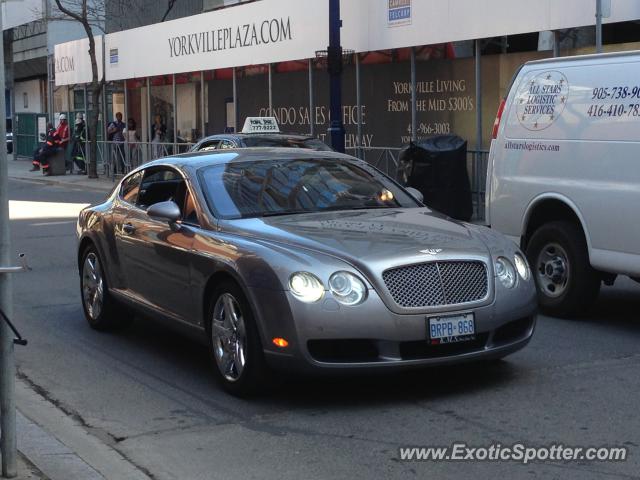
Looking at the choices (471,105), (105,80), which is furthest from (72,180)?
(471,105)

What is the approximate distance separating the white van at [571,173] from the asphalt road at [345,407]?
565 mm

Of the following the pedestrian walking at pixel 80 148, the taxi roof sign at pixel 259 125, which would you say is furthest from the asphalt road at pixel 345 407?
the pedestrian walking at pixel 80 148

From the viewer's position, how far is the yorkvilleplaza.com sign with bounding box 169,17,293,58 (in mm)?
23391

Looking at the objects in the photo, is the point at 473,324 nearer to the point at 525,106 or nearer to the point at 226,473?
the point at 226,473

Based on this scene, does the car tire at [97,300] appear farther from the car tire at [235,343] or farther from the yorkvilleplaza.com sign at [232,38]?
the yorkvilleplaza.com sign at [232,38]

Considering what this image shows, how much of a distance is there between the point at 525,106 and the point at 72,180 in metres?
24.7

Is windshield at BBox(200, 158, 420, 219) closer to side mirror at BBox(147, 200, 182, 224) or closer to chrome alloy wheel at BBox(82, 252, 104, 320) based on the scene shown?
side mirror at BBox(147, 200, 182, 224)

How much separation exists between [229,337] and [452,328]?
1466mm

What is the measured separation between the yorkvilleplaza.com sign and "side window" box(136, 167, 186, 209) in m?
14.6

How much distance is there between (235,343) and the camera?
691 cm

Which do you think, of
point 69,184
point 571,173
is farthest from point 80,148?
point 571,173

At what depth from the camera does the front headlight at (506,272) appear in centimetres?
693

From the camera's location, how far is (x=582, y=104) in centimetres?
896

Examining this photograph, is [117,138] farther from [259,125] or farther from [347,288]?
[347,288]
